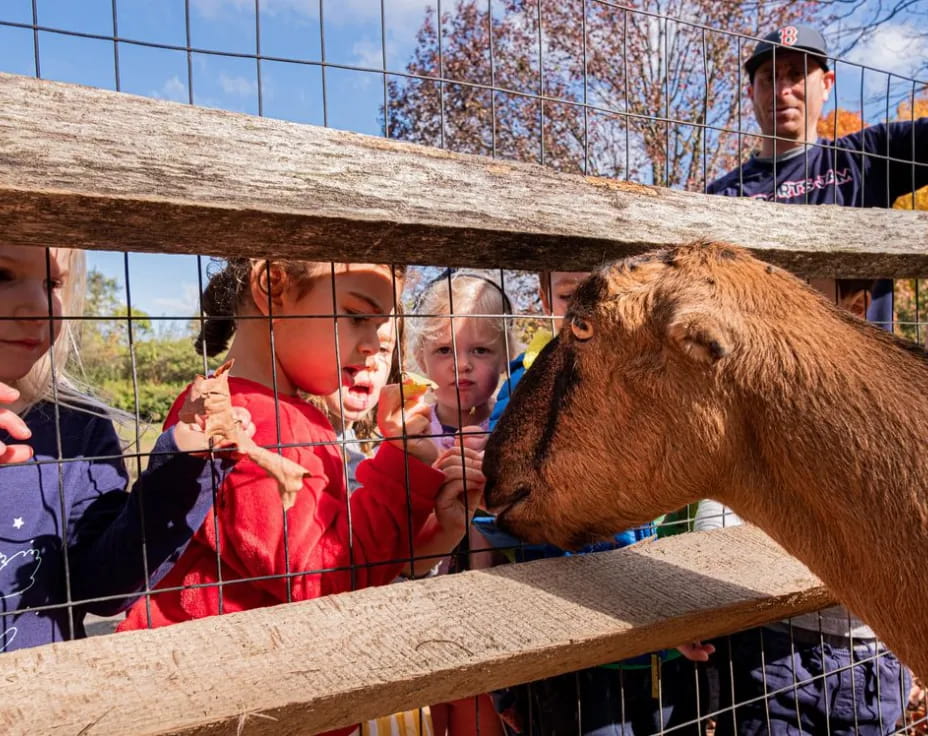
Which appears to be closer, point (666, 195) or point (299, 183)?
point (299, 183)

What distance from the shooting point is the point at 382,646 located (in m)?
1.57

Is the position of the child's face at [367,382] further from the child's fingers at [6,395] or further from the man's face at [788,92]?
the man's face at [788,92]

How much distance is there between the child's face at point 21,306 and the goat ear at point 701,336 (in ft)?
5.90

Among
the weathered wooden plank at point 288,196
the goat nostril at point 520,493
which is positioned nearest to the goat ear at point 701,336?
the weathered wooden plank at point 288,196

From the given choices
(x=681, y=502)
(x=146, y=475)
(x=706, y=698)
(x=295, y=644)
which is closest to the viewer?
(x=295, y=644)

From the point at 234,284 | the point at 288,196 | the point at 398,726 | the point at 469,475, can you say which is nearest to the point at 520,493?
the point at 469,475

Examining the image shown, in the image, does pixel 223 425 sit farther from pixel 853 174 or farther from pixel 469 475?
pixel 853 174

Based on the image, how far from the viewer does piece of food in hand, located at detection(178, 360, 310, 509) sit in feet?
5.71

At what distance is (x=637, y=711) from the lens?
3.25 meters

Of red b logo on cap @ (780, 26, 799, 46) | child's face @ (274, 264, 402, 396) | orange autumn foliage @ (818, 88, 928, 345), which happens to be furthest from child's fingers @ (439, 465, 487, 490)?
orange autumn foliage @ (818, 88, 928, 345)

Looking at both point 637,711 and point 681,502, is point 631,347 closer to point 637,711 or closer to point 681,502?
point 681,502

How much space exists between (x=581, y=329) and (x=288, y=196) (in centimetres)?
92

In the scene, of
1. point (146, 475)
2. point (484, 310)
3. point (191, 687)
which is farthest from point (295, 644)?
point (484, 310)

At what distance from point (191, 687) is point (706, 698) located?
307 centimetres
